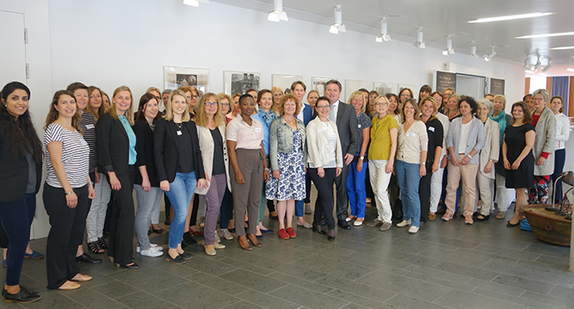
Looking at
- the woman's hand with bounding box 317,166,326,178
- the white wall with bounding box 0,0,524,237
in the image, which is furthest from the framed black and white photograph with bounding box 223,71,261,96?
the woman's hand with bounding box 317,166,326,178

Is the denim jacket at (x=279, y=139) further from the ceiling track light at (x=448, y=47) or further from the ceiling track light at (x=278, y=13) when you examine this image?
the ceiling track light at (x=448, y=47)

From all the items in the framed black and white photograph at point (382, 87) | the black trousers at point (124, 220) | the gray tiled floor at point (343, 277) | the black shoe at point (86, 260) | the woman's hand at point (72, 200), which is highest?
the framed black and white photograph at point (382, 87)

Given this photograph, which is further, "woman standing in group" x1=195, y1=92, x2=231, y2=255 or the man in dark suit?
the man in dark suit

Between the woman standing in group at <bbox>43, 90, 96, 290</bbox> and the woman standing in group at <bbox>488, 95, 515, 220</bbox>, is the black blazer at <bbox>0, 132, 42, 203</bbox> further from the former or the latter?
the woman standing in group at <bbox>488, 95, 515, 220</bbox>

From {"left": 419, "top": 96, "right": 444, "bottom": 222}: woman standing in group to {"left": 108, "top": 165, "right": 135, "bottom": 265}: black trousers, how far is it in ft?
12.1

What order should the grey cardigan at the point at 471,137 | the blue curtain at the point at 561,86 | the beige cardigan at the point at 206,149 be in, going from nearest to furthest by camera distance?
the beige cardigan at the point at 206,149 < the grey cardigan at the point at 471,137 < the blue curtain at the point at 561,86

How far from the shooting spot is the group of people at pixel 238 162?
324 centimetres

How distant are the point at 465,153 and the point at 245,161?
334cm

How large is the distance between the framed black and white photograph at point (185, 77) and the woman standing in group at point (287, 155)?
7.89ft

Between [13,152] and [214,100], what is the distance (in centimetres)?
185

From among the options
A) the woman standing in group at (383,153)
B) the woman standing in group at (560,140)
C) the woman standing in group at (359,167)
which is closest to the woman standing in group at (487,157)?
the woman standing in group at (560,140)

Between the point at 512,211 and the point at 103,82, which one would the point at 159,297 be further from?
the point at 512,211

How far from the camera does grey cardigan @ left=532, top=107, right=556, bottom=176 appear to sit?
5.53 meters

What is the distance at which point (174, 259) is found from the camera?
4.12 m
